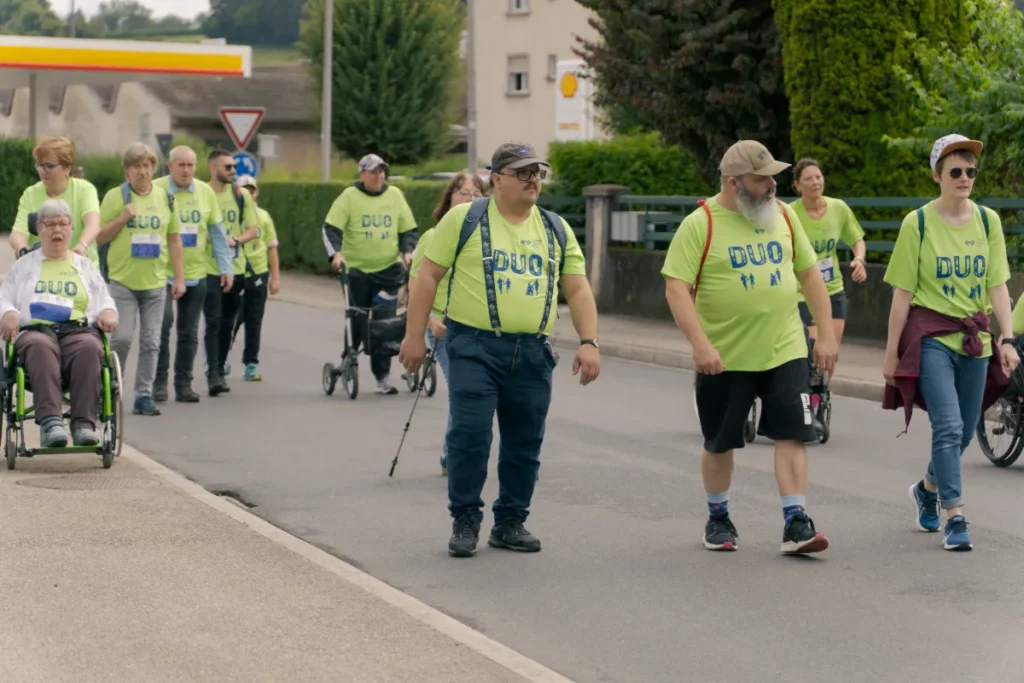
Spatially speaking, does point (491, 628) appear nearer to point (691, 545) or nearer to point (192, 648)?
point (192, 648)

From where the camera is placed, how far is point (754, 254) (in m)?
7.80

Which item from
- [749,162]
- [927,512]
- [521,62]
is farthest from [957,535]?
[521,62]

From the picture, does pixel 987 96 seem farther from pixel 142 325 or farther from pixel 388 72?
pixel 388 72

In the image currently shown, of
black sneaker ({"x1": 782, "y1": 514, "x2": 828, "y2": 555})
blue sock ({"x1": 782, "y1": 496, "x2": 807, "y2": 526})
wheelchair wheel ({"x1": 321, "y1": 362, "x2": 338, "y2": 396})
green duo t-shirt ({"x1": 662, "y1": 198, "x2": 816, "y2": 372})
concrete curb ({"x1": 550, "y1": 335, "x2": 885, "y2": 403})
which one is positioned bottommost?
concrete curb ({"x1": 550, "y1": 335, "x2": 885, "y2": 403})

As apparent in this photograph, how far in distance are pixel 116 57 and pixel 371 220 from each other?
4132 cm

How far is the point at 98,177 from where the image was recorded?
53.9 meters

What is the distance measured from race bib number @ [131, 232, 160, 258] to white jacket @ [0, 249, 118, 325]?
6.98 feet

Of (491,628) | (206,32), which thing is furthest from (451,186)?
(206,32)

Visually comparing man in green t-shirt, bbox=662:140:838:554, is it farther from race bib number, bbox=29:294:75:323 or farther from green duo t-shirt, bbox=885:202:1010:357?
race bib number, bbox=29:294:75:323

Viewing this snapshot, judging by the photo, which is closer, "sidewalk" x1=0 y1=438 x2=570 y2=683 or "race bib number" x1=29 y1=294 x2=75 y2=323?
"sidewalk" x1=0 y1=438 x2=570 y2=683

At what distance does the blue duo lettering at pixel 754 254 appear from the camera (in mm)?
7791

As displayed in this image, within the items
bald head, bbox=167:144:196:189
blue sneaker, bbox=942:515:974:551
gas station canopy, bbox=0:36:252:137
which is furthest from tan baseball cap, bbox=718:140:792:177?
gas station canopy, bbox=0:36:252:137

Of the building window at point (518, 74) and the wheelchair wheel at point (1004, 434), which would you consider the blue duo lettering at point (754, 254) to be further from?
the building window at point (518, 74)

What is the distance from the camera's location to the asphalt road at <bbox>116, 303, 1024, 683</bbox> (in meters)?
6.30
